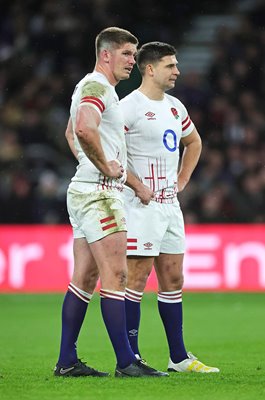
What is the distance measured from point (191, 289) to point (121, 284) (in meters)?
8.49

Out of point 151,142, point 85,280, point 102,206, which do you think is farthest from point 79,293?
point 151,142

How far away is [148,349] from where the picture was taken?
30.6 ft

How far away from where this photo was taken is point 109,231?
6.92 meters

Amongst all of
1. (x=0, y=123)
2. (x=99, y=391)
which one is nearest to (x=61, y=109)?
(x=0, y=123)

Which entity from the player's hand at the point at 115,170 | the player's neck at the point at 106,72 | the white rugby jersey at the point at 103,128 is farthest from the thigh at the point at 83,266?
the player's neck at the point at 106,72

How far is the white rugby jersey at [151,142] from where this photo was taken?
25.2 feet

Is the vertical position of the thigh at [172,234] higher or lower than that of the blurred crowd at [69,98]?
lower

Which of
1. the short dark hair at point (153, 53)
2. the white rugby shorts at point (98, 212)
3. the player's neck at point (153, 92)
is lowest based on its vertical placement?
the white rugby shorts at point (98, 212)

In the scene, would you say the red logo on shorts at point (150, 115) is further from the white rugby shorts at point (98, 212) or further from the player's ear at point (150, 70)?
the white rugby shorts at point (98, 212)

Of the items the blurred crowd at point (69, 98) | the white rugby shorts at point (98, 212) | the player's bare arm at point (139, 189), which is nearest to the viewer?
the white rugby shorts at point (98, 212)

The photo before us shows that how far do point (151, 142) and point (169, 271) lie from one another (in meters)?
0.93

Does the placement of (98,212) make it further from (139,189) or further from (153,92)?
(153,92)

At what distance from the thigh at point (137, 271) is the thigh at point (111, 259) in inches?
27.6

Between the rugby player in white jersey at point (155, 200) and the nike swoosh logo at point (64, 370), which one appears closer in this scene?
the nike swoosh logo at point (64, 370)
